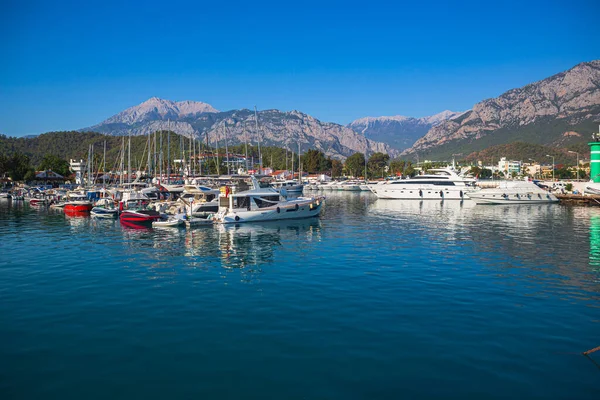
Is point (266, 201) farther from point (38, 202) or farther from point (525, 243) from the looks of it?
point (38, 202)

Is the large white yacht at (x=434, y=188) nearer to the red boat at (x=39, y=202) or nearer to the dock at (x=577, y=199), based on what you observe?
the dock at (x=577, y=199)

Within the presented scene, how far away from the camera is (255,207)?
46.8 m

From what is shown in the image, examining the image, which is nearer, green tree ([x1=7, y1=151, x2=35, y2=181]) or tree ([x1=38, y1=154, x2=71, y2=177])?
green tree ([x1=7, y1=151, x2=35, y2=181])

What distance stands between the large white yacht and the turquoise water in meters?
60.5

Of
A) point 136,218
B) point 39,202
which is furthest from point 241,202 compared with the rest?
point 39,202

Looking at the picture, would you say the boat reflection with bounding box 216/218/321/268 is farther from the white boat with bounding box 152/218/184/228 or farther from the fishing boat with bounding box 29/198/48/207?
the fishing boat with bounding box 29/198/48/207

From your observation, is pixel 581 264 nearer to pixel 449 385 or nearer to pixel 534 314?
pixel 534 314

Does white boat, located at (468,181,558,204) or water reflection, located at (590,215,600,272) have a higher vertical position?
white boat, located at (468,181,558,204)

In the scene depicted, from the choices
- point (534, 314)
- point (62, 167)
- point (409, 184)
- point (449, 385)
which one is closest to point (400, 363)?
point (449, 385)

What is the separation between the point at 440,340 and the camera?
13430 mm

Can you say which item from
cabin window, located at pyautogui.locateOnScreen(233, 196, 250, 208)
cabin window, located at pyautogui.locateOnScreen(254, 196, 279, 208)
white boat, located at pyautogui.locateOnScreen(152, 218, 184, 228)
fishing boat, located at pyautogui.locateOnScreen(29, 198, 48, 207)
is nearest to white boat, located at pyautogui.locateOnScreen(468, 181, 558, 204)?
cabin window, located at pyautogui.locateOnScreen(254, 196, 279, 208)

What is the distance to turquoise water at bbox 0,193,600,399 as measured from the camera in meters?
10.8

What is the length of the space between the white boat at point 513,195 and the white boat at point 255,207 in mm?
43566

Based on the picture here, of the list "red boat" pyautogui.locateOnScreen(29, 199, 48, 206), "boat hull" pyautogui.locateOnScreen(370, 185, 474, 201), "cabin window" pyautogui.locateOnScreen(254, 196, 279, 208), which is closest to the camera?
"cabin window" pyautogui.locateOnScreen(254, 196, 279, 208)
